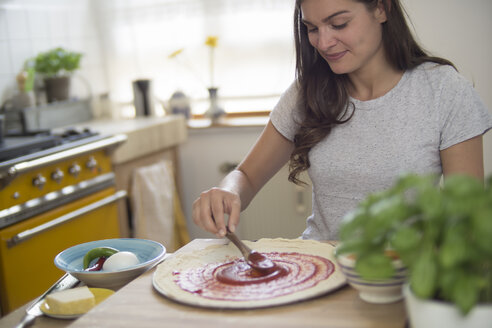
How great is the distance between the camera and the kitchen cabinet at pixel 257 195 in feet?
9.39

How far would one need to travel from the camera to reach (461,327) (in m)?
0.59

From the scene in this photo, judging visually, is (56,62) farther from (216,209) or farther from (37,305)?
(37,305)

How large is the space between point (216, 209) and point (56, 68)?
216 centimetres

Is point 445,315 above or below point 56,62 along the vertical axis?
below

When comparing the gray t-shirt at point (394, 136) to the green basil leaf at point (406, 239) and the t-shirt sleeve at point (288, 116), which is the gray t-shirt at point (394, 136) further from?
the green basil leaf at point (406, 239)

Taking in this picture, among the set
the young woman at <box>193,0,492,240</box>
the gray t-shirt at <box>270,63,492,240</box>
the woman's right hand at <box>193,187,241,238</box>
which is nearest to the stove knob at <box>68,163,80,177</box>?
the young woman at <box>193,0,492,240</box>

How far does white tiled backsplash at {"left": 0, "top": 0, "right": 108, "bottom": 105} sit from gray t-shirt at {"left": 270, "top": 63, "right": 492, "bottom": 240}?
2.00 m

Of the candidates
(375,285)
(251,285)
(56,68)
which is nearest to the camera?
(375,285)

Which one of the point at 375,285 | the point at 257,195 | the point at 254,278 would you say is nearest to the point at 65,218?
the point at 257,195

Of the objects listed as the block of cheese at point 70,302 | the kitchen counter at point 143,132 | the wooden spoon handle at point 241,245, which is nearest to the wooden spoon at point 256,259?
the wooden spoon handle at point 241,245

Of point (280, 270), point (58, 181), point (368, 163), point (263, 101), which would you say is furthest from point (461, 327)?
point (263, 101)

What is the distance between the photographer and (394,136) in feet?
4.60

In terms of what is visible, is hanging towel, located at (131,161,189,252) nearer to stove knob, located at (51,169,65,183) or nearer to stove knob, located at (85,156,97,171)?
stove knob, located at (85,156,97,171)

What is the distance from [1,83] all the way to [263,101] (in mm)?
1399
